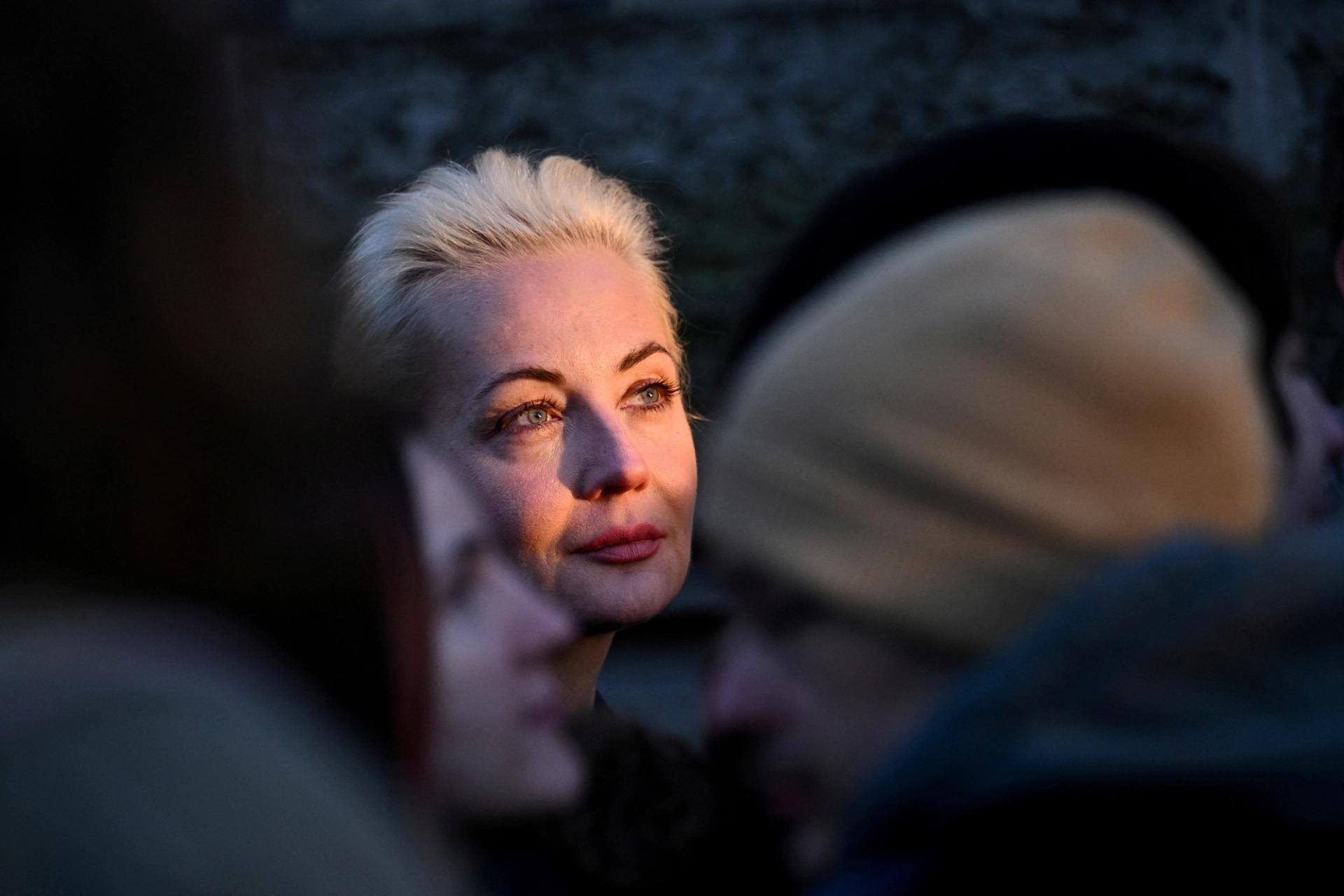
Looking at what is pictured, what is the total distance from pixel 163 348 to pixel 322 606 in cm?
22

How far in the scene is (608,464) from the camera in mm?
2281

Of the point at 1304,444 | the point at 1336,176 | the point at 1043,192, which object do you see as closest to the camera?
the point at 1043,192

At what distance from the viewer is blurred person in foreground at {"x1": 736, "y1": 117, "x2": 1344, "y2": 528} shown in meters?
1.31

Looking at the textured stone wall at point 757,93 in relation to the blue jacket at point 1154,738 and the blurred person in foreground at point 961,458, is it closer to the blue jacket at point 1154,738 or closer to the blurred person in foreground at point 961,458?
the blurred person in foreground at point 961,458

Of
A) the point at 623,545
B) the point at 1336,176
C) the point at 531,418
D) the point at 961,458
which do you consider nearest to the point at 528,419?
the point at 531,418

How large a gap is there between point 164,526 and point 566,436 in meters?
1.38

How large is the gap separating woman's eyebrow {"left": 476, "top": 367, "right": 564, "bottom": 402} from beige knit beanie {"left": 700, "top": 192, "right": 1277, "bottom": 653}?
3.79ft

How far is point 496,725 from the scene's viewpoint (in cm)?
137

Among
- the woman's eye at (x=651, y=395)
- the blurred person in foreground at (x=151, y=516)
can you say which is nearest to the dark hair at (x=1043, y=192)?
the blurred person in foreground at (x=151, y=516)

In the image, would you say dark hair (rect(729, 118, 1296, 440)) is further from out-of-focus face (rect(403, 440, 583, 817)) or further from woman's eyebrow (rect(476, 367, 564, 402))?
woman's eyebrow (rect(476, 367, 564, 402))

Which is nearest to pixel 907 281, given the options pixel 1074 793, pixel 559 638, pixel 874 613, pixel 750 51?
pixel 874 613

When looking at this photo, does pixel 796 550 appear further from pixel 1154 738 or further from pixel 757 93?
pixel 757 93

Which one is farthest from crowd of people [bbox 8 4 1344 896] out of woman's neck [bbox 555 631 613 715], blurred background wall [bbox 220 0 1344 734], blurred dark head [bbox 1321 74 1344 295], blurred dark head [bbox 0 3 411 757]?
blurred background wall [bbox 220 0 1344 734]

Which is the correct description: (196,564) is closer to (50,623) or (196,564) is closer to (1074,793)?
(50,623)
